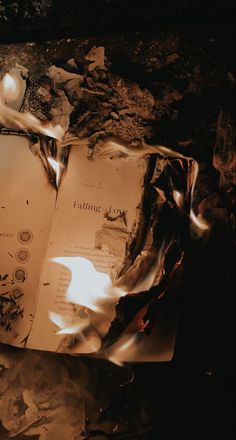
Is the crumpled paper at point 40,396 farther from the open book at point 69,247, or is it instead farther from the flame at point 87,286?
the flame at point 87,286

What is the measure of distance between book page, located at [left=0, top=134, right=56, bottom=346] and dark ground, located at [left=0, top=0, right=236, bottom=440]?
1.04 feet

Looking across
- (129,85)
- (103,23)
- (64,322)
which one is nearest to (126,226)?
(64,322)

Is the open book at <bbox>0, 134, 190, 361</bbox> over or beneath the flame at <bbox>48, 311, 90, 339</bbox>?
over

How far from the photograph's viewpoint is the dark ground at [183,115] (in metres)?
1.18

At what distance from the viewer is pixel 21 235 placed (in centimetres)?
120

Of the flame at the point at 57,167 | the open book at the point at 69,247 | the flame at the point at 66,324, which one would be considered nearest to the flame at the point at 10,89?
the open book at the point at 69,247

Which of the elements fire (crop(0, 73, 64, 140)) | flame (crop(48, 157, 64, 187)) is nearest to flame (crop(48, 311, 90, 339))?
flame (crop(48, 157, 64, 187))

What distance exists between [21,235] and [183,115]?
2.42 ft

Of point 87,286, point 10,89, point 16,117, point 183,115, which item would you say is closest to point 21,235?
point 87,286

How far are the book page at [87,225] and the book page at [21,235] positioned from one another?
0.03m

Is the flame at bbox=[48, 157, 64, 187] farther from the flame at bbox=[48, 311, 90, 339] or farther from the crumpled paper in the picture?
the crumpled paper

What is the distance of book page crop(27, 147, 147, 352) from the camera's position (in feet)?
3.88

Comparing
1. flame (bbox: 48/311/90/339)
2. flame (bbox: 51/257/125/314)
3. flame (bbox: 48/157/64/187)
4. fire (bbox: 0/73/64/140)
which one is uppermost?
fire (bbox: 0/73/64/140)

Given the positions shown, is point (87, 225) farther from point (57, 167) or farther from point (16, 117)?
point (16, 117)
